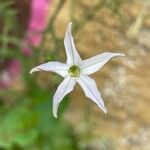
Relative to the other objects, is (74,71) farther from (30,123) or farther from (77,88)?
(77,88)

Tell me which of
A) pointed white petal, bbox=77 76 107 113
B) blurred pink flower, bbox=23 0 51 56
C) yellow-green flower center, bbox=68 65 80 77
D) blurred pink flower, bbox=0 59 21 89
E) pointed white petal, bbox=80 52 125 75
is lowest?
blurred pink flower, bbox=0 59 21 89

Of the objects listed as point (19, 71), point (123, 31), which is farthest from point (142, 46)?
point (19, 71)

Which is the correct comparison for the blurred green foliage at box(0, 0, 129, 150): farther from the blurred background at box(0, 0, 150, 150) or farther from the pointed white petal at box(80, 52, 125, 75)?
the pointed white petal at box(80, 52, 125, 75)

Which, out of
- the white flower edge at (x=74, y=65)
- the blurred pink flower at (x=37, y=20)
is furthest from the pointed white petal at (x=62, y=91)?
the blurred pink flower at (x=37, y=20)

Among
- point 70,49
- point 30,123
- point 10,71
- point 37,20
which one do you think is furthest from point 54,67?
point 10,71

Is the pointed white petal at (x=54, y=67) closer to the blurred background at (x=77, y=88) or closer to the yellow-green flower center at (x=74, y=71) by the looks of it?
the yellow-green flower center at (x=74, y=71)

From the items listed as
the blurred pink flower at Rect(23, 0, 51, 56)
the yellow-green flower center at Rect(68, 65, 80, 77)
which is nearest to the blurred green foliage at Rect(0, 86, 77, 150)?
the blurred pink flower at Rect(23, 0, 51, 56)

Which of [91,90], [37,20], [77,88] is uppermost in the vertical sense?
[91,90]

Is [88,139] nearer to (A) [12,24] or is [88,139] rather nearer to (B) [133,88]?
(B) [133,88]
